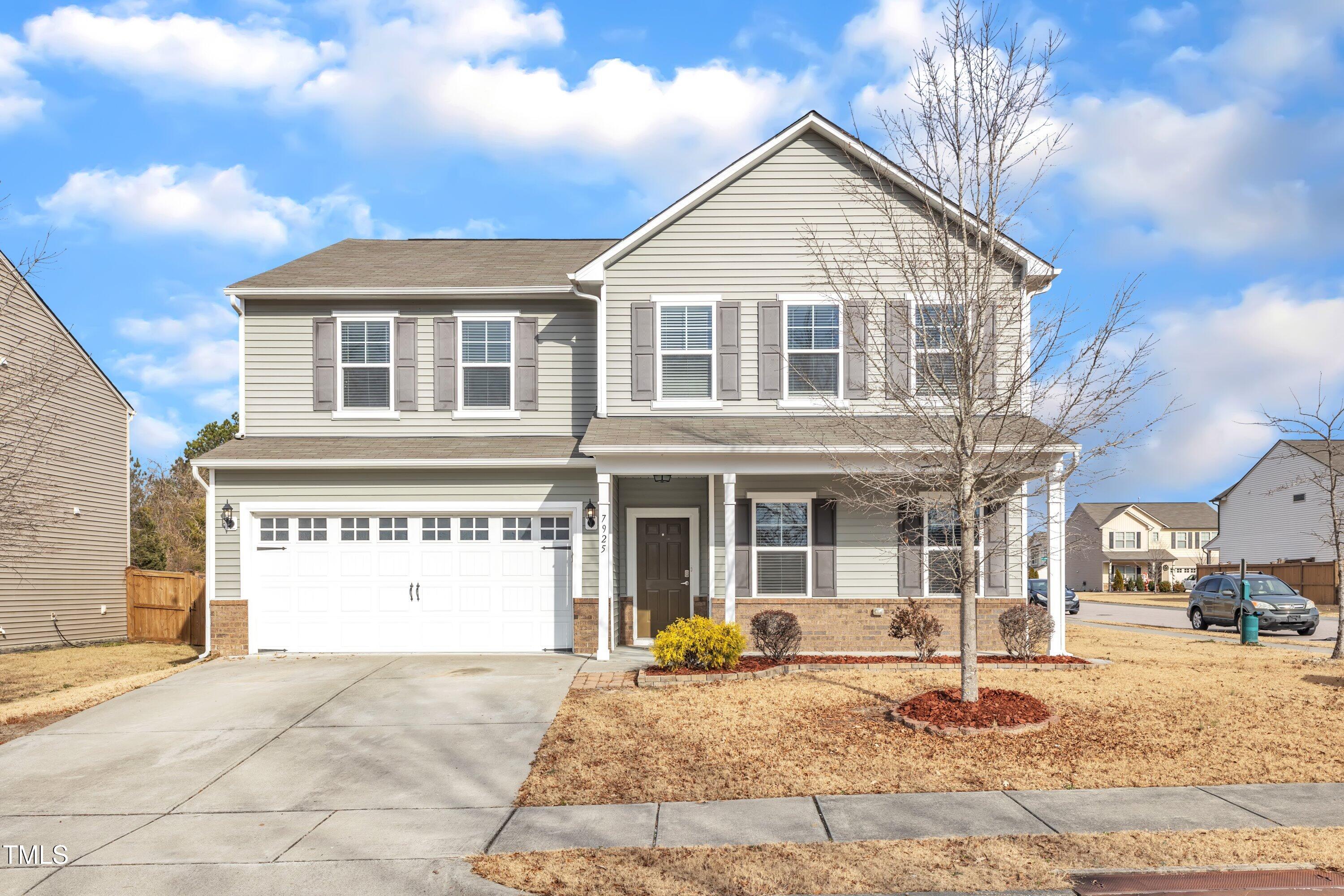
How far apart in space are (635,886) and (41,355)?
20.0 m

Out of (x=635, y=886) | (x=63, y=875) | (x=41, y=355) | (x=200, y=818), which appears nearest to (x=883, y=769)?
(x=635, y=886)

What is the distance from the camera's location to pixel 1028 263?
49.4 ft

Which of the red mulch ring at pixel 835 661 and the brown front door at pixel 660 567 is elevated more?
the brown front door at pixel 660 567

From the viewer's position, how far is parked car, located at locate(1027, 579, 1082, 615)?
1032 inches

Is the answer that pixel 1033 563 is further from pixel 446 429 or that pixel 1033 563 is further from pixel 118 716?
pixel 118 716

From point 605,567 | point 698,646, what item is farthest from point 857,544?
point 605,567

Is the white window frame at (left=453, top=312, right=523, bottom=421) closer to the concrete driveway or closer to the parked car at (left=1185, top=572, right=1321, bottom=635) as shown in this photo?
the concrete driveway

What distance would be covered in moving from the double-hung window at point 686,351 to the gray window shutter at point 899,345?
9.51ft

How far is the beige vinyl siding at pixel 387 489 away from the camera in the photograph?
15766 mm

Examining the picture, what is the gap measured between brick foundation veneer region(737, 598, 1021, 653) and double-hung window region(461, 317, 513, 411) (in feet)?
16.8

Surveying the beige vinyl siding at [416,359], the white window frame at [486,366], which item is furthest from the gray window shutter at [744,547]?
the white window frame at [486,366]

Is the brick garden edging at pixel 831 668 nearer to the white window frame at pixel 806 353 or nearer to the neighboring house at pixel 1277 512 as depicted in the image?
the white window frame at pixel 806 353

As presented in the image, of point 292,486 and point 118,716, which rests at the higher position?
point 292,486

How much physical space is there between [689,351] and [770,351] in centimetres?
130
